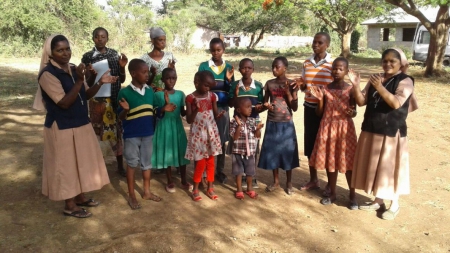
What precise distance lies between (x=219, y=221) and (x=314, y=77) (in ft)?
5.85

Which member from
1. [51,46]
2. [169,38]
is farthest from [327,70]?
[169,38]

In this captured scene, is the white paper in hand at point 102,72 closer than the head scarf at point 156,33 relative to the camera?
No

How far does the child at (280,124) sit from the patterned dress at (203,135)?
22.7 inches

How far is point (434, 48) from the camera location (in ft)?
41.3

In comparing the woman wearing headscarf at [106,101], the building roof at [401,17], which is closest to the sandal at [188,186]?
the woman wearing headscarf at [106,101]

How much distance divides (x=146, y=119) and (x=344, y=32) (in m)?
20.6

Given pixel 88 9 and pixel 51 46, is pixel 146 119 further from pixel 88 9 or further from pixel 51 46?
pixel 88 9

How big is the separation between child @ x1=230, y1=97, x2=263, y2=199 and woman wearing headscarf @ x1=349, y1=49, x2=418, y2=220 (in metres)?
1.00

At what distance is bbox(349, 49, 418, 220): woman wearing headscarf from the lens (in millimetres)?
3229

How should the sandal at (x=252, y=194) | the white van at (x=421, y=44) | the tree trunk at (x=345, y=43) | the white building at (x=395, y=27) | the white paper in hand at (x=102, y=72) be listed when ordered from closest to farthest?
the sandal at (x=252, y=194) < the white paper in hand at (x=102, y=72) < the white van at (x=421, y=44) < the tree trunk at (x=345, y=43) < the white building at (x=395, y=27)

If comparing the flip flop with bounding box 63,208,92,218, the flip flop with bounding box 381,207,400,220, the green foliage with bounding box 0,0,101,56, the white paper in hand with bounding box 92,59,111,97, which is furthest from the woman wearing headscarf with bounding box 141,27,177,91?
the green foliage with bounding box 0,0,101,56

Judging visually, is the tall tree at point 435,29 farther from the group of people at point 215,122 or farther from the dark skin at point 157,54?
the dark skin at point 157,54

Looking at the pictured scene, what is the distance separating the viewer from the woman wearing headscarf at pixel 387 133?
3229 millimetres

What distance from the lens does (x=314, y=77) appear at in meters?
3.88
